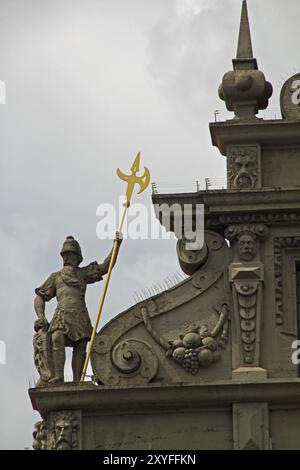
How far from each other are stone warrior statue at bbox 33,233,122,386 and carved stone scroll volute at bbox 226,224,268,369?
5.20 feet

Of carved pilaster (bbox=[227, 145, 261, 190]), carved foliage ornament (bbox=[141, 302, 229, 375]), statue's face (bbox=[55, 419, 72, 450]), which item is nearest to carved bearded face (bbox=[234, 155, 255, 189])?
carved pilaster (bbox=[227, 145, 261, 190])

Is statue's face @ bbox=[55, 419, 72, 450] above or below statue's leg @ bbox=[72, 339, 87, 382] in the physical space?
below

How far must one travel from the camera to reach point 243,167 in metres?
43.7

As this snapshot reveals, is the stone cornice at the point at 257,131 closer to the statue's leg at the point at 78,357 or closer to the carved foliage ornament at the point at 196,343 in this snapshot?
the carved foliage ornament at the point at 196,343

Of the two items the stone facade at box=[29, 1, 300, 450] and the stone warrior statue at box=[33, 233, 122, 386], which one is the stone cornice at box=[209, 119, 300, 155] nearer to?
the stone facade at box=[29, 1, 300, 450]

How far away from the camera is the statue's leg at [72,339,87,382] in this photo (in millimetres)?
42969

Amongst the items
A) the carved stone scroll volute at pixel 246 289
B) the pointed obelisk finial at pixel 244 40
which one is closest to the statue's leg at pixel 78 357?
the carved stone scroll volute at pixel 246 289

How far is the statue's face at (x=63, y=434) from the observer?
139 ft

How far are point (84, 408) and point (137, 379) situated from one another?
80cm

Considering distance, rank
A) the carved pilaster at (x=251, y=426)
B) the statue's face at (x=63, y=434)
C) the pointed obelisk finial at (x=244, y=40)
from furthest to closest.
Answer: the pointed obelisk finial at (x=244, y=40), the statue's face at (x=63, y=434), the carved pilaster at (x=251, y=426)

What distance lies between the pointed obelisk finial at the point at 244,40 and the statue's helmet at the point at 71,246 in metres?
3.34

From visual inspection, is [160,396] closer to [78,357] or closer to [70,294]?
[78,357]
